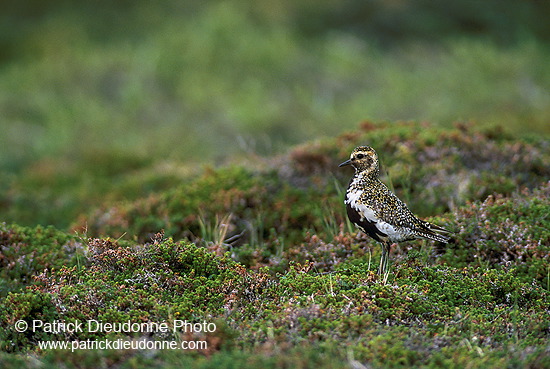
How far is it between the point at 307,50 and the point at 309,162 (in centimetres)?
1171

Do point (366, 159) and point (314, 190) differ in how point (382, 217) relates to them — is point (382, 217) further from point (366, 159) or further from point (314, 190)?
point (314, 190)

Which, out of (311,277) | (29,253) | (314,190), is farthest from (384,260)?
(29,253)

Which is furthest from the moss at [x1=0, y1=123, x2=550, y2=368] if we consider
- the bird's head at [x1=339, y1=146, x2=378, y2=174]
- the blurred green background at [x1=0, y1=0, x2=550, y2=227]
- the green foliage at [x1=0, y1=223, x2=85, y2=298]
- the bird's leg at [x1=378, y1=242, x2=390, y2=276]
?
the blurred green background at [x1=0, y1=0, x2=550, y2=227]

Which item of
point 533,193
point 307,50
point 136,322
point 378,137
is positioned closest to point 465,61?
point 307,50

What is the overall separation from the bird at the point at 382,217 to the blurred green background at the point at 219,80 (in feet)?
18.5

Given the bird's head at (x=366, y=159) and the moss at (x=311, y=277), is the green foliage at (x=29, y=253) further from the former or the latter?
the bird's head at (x=366, y=159)

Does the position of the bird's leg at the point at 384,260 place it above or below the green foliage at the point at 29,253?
above

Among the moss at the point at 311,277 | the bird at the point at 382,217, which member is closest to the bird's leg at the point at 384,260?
the bird at the point at 382,217

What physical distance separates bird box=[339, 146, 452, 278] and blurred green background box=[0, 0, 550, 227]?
18.5 ft

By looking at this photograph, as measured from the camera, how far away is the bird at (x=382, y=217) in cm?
615

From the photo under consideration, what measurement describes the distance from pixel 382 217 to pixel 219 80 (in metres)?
13.8

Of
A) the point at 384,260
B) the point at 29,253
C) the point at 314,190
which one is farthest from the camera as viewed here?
the point at 314,190

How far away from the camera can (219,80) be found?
19.2 m

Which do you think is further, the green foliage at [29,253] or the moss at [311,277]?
the green foliage at [29,253]
